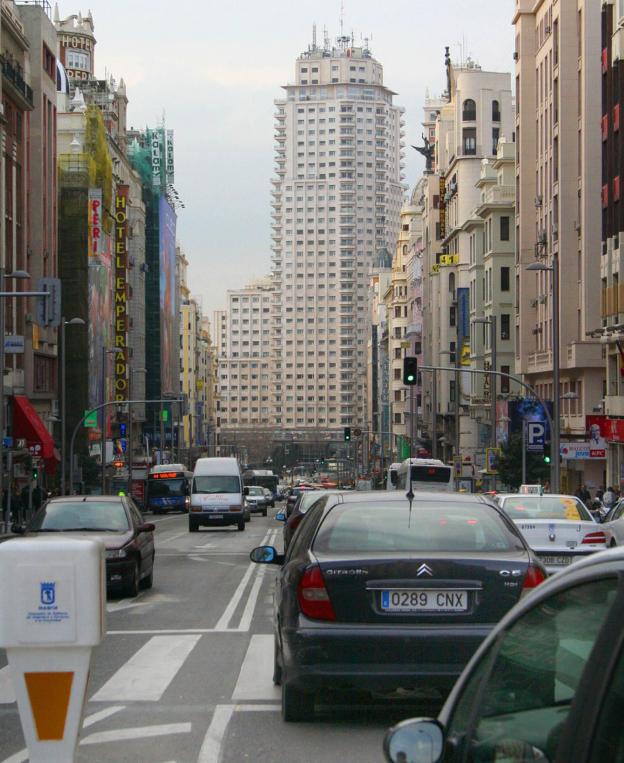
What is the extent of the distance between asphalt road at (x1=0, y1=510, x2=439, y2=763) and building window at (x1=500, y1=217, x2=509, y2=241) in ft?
236

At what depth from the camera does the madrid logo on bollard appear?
610cm

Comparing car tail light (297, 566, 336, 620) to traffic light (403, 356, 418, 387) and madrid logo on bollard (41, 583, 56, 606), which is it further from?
traffic light (403, 356, 418, 387)

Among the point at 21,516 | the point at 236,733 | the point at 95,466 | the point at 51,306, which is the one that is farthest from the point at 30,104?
the point at 236,733

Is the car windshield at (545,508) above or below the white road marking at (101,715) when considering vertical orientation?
above

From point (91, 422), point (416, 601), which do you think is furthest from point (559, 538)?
point (91, 422)

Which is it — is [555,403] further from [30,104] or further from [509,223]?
[509,223]

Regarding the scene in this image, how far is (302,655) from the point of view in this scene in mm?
8570

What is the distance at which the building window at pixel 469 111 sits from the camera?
103 m

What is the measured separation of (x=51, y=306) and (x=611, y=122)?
23813 mm

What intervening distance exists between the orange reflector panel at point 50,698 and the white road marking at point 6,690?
161 inches

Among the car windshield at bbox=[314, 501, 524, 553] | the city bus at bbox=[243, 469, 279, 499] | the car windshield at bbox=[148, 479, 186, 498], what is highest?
the car windshield at bbox=[314, 501, 524, 553]

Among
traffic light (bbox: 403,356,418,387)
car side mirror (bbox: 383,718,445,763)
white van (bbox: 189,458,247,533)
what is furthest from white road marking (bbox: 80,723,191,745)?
white van (bbox: 189,458,247,533)

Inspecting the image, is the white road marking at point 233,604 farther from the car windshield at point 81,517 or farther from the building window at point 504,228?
the building window at point 504,228

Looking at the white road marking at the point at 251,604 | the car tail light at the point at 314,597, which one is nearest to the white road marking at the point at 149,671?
the white road marking at the point at 251,604
